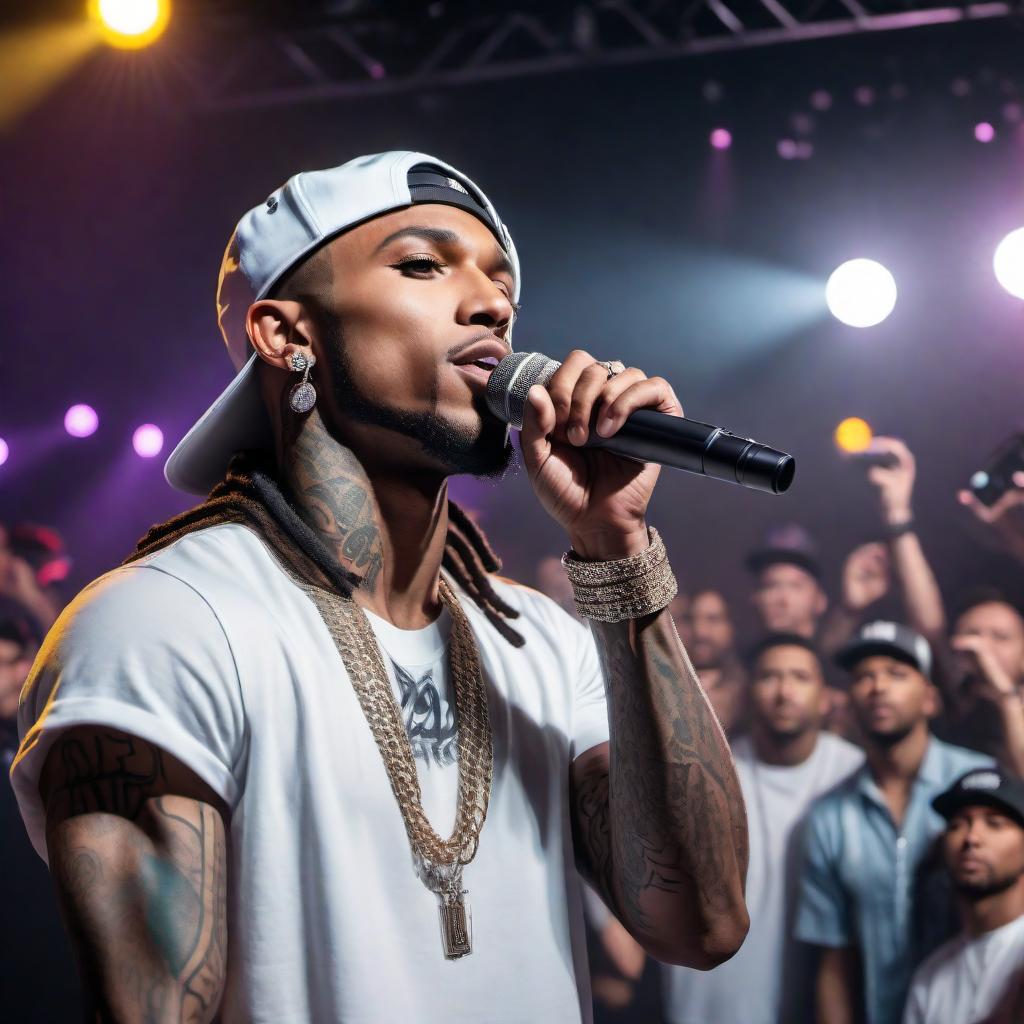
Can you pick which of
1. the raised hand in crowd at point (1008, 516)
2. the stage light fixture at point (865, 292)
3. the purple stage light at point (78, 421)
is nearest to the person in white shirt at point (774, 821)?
the raised hand in crowd at point (1008, 516)

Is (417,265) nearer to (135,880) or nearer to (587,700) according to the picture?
(587,700)

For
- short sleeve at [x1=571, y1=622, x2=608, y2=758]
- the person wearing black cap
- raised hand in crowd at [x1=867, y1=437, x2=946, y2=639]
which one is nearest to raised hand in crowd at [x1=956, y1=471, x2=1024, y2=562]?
raised hand in crowd at [x1=867, y1=437, x2=946, y2=639]

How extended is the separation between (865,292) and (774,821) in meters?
2.33

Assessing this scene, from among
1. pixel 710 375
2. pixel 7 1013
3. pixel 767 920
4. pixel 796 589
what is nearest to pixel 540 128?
pixel 710 375

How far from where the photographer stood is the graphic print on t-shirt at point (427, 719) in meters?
1.39

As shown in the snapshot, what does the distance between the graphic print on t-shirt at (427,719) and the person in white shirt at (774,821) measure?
225 centimetres

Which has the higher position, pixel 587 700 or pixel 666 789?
pixel 587 700

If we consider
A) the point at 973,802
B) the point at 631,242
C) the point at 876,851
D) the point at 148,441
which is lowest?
the point at 876,851

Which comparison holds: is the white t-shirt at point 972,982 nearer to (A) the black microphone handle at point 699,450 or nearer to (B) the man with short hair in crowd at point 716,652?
(B) the man with short hair in crowd at point 716,652

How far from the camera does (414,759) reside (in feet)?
4.50

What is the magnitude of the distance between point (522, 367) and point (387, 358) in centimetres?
20

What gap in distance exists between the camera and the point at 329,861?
121 cm

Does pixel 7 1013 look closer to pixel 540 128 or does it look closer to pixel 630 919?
pixel 630 919

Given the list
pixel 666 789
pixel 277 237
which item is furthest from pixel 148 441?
pixel 666 789
